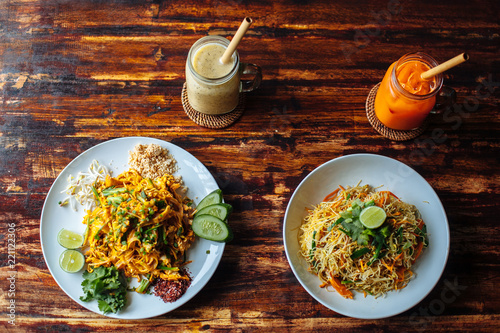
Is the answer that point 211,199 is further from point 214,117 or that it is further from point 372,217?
point 372,217

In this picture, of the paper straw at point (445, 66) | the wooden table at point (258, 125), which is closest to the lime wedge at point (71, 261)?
the wooden table at point (258, 125)

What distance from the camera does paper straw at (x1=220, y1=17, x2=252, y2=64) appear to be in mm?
1900

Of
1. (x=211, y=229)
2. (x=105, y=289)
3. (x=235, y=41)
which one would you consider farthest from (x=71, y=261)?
(x=235, y=41)

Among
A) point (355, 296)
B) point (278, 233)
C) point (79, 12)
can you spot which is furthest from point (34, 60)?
point (355, 296)

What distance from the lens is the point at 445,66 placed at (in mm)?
1998

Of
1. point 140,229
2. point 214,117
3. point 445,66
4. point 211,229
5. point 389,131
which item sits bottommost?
point 140,229

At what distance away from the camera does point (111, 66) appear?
8.70 ft

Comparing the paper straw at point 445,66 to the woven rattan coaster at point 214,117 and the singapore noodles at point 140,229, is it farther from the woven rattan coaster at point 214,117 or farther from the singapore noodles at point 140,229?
the singapore noodles at point 140,229

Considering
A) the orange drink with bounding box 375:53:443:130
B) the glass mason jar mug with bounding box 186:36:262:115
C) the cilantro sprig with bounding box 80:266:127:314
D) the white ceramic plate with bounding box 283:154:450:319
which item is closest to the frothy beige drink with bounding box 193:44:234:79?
the glass mason jar mug with bounding box 186:36:262:115

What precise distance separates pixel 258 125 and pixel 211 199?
0.64 m

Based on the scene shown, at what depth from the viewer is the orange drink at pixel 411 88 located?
2.18 meters

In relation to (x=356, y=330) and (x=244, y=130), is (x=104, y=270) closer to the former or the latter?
(x=244, y=130)

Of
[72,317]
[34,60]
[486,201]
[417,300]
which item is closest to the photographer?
[417,300]

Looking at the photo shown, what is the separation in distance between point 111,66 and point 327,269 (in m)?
1.96
